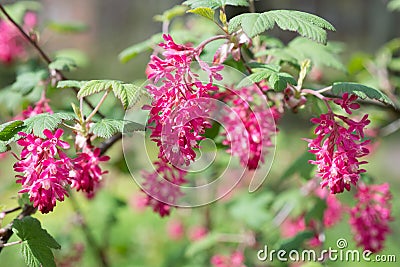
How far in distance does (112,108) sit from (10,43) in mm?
729

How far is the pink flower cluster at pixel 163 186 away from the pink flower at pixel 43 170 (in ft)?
1.27

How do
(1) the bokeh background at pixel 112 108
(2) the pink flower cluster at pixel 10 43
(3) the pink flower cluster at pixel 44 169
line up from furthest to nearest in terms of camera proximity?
(1) the bokeh background at pixel 112 108 → (2) the pink flower cluster at pixel 10 43 → (3) the pink flower cluster at pixel 44 169

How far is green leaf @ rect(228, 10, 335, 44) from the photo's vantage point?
47.8 inches

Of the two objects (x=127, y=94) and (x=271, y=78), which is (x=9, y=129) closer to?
(x=127, y=94)

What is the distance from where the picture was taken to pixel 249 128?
154cm

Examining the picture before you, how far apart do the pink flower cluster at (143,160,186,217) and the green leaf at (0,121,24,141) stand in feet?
1.37

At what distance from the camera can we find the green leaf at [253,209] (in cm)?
254

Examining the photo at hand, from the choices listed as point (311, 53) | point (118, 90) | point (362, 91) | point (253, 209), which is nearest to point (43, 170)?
point (118, 90)

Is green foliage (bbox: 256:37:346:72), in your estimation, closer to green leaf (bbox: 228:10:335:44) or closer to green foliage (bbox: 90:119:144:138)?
green leaf (bbox: 228:10:335:44)

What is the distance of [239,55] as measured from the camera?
56.7 inches

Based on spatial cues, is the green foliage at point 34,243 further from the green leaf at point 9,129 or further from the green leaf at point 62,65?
the green leaf at point 62,65

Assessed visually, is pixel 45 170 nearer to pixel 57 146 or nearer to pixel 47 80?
pixel 57 146

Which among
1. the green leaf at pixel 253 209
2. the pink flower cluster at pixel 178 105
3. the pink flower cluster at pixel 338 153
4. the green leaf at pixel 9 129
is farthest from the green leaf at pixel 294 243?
the green leaf at pixel 9 129

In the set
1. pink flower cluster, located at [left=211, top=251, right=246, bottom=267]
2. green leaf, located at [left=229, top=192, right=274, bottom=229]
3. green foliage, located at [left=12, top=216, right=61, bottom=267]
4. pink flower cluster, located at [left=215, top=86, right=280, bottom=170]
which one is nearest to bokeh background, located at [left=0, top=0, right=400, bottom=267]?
green leaf, located at [left=229, top=192, right=274, bottom=229]
